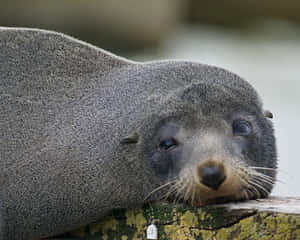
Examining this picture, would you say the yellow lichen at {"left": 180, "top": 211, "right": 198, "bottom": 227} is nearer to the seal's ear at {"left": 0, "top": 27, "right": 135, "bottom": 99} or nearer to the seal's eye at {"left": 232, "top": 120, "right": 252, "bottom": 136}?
the seal's eye at {"left": 232, "top": 120, "right": 252, "bottom": 136}

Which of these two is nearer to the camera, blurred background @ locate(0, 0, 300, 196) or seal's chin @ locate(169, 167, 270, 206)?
seal's chin @ locate(169, 167, 270, 206)

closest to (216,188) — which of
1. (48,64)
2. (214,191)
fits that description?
(214,191)

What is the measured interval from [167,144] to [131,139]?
295 mm

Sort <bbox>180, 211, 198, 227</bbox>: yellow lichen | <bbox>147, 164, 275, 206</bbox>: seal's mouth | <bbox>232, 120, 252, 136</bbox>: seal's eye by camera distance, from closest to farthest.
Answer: <bbox>147, 164, 275, 206</bbox>: seal's mouth
<bbox>180, 211, 198, 227</bbox>: yellow lichen
<bbox>232, 120, 252, 136</bbox>: seal's eye

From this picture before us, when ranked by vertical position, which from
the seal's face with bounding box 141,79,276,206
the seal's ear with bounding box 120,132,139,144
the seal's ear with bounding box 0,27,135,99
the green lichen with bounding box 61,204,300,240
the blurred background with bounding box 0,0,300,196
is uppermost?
the blurred background with bounding box 0,0,300,196

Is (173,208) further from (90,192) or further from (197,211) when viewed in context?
(90,192)

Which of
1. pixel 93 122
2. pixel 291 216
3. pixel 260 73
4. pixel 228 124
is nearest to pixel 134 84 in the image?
pixel 93 122

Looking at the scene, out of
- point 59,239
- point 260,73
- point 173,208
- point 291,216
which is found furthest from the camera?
point 260,73

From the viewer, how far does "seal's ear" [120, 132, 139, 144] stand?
684 centimetres

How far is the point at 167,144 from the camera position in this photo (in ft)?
22.0

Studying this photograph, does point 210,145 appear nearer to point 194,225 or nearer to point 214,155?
point 214,155

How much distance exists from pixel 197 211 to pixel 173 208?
20cm

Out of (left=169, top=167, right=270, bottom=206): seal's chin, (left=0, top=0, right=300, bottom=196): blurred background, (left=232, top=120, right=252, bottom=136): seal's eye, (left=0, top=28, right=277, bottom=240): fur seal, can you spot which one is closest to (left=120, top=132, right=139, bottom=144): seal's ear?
(left=0, top=28, right=277, bottom=240): fur seal

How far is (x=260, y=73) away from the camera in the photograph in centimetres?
2222
